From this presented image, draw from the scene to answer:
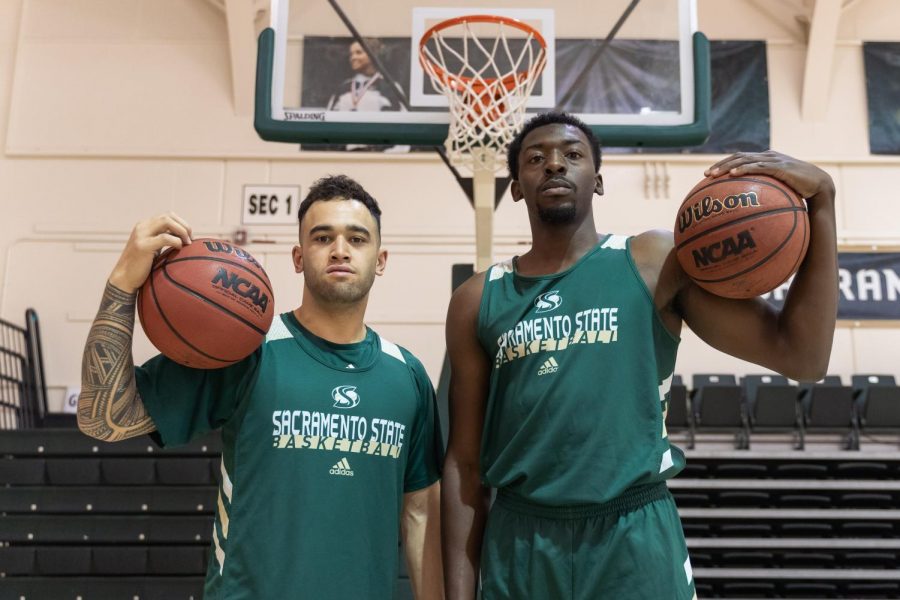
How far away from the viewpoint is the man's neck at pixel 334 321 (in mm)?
2260

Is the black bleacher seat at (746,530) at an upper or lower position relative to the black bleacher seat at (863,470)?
lower

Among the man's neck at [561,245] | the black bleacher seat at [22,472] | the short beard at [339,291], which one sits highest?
the man's neck at [561,245]

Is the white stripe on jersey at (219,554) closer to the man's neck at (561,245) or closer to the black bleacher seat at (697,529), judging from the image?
the man's neck at (561,245)

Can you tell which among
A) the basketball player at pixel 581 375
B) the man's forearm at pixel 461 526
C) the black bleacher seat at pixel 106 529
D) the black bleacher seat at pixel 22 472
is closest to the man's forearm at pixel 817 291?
the basketball player at pixel 581 375

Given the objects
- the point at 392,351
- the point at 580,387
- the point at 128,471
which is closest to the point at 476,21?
the point at 392,351

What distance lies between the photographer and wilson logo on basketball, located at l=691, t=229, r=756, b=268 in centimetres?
180

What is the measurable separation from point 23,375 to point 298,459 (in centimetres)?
720

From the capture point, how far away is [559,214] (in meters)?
2.15

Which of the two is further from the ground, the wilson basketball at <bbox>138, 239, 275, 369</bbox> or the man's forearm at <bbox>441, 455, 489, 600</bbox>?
the wilson basketball at <bbox>138, 239, 275, 369</bbox>

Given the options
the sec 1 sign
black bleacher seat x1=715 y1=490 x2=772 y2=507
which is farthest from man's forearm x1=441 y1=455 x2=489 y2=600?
the sec 1 sign

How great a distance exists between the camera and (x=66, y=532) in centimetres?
617

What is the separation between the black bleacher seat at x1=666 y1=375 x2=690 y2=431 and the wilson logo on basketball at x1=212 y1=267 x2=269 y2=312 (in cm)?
578

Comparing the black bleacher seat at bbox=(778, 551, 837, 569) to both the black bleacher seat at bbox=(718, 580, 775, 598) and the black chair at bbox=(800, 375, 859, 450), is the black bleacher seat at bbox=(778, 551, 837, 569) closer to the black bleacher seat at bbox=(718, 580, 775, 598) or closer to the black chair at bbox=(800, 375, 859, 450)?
the black bleacher seat at bbox=(718, 580, 775, 598)

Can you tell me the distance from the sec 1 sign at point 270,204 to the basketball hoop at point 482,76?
4.72 meters
